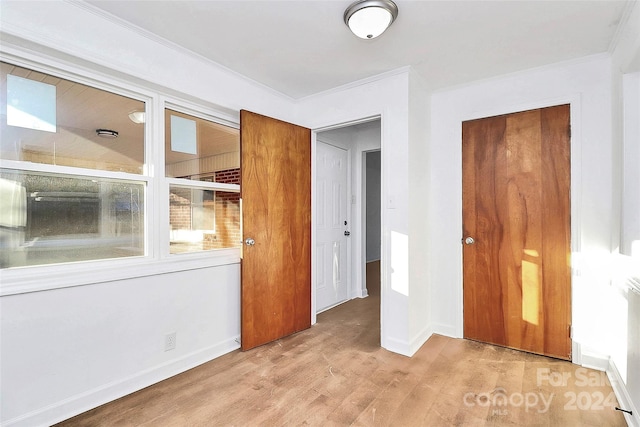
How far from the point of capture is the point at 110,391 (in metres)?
2.00

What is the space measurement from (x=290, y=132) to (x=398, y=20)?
4.61 ft

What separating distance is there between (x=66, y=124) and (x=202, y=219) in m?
1.12

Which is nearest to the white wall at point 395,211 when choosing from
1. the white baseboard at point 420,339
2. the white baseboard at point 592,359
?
the white baseboard at point 420,339

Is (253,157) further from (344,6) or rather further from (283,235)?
(344,6)

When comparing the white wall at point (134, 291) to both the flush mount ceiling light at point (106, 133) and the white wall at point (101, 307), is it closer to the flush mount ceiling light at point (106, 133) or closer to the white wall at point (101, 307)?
the white wall at point (101, 307)

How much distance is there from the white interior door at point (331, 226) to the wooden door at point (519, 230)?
159 cm

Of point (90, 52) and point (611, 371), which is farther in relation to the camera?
point (611, 371)

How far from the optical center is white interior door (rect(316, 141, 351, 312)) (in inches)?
150

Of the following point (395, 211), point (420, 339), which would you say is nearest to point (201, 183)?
point (395, 211)

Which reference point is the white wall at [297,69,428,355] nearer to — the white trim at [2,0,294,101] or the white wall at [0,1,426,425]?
the white wall at [0,1,426,425]

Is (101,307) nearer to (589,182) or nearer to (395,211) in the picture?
(395,211)

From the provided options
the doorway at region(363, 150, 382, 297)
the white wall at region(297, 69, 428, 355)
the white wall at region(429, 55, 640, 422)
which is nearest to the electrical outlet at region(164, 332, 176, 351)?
the white wall at region(297, 69, 428, 355)

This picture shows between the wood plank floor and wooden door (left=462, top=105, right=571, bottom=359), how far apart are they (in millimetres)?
235

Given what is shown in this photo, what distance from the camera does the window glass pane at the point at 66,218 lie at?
1.73 meters
